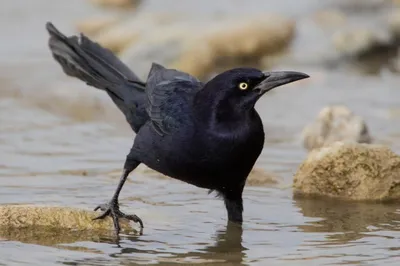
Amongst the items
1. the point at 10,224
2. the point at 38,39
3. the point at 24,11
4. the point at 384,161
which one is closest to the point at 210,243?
the point at 10,224

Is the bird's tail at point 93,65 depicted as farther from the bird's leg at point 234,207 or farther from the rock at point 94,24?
the rock at point 94,24

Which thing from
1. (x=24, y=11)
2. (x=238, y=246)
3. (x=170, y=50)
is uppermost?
(x=24, y=11)

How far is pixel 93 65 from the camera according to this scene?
6.86m

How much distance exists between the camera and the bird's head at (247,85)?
214 inches

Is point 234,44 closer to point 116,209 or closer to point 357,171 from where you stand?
point 357,171

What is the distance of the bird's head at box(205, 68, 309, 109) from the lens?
5.45 m

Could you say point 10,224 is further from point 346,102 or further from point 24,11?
point 24,11

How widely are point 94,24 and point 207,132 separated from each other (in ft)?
26.1

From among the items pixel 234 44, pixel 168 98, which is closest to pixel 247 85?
pixel 168 98

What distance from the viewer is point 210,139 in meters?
5.41

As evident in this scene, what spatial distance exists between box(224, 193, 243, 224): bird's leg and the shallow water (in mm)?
73

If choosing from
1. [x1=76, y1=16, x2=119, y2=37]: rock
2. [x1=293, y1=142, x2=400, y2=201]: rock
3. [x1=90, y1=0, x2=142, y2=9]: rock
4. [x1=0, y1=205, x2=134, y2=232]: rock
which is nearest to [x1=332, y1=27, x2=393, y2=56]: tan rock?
[x1=76, y1=16, x2=119, y2=37]: rock

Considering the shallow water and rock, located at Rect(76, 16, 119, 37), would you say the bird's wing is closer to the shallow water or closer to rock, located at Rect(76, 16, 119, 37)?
the shallow water

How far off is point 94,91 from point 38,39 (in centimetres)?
339
